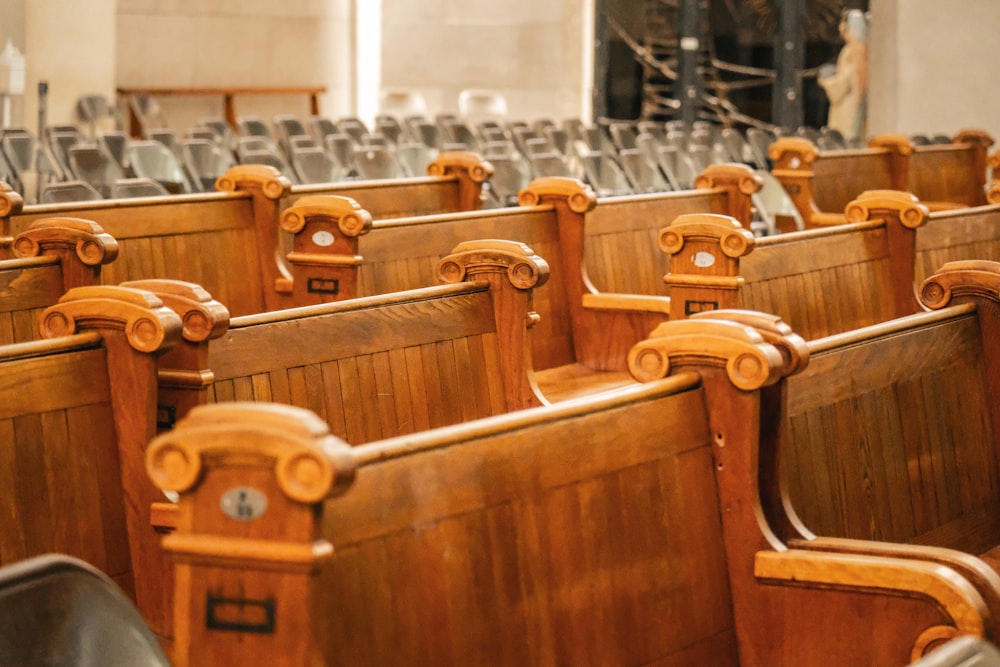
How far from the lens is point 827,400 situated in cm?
293

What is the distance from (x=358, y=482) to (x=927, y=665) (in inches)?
34.4

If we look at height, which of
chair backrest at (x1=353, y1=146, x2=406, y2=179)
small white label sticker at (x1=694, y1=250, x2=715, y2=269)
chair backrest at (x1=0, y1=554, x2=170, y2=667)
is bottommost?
chair backrest at (x1=0, y1=554, x2=170, y2=667)

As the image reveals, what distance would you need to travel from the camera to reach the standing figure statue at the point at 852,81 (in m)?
15.8

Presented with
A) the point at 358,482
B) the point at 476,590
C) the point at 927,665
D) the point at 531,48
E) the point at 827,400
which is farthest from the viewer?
the point at 531,48

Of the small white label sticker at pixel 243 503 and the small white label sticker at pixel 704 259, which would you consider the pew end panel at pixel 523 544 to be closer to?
the small white label sticker at pixel 243 503

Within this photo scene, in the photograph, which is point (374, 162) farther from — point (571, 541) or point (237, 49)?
point (571, 541)

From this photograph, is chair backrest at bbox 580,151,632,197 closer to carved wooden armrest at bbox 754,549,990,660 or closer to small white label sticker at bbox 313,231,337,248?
small white label sticker at bbox 313,231,337,248

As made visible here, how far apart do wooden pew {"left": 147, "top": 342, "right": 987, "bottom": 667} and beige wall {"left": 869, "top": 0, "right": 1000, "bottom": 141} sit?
11.0 meters

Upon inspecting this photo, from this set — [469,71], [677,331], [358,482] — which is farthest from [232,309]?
[469,71]

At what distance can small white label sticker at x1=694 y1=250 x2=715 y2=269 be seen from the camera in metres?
4.59

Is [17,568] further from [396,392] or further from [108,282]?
[108,282]

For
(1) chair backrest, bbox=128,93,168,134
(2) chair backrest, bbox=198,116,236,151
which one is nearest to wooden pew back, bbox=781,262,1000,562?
(2) chair backrest, bbox=198,116,236,151

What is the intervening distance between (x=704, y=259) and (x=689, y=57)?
13.1 meters

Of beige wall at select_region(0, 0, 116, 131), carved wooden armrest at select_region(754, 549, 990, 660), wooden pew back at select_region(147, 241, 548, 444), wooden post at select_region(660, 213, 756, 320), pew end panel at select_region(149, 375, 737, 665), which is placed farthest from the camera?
beige wall at select_region(0, 0, 116, 131)
